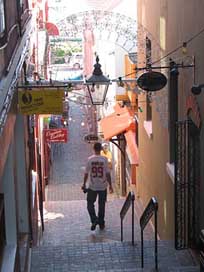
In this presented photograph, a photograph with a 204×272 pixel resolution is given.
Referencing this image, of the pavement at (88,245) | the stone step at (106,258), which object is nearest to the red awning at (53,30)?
the pavement at (88,245)

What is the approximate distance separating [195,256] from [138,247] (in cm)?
136

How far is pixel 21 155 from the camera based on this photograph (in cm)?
1141

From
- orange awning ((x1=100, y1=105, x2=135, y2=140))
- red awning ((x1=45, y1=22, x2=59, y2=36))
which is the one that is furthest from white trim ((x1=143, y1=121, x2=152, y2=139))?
orange awning ((x1=100, y1=105, x2=135, y2=140))

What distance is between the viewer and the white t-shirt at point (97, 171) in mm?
12688

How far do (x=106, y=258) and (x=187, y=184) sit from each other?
161 centimetres

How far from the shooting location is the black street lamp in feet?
35.5

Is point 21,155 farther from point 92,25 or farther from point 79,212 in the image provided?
point 79,212

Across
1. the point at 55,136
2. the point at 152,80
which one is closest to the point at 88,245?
the point at 152,80

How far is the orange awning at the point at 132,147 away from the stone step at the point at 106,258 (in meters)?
7.46

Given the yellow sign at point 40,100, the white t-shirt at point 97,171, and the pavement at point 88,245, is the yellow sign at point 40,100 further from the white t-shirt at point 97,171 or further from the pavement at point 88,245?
the white t-shirt at point 97,171

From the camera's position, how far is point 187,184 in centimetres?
991

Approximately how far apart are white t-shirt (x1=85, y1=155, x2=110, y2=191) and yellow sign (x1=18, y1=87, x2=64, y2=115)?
262 centimetres

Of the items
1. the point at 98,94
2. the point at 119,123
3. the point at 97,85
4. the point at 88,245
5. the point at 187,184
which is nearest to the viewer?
the point at 187,184

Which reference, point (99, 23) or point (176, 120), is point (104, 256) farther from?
point (99, 23)
